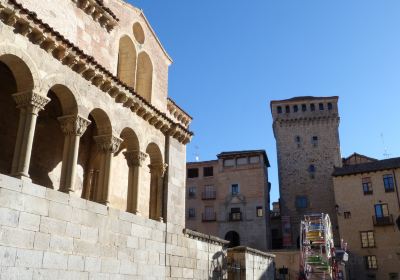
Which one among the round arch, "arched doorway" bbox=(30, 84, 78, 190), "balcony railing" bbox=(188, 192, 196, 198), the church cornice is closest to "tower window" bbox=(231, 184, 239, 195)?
"balcony railing" bbox=(188, 192, 196, 198)

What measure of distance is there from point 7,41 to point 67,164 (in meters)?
2.96

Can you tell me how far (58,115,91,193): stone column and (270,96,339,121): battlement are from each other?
1775 inches

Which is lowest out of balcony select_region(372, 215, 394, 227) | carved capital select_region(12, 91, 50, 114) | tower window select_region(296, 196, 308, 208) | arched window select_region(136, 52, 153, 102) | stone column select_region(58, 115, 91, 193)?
stone column select_region(58, 115, 91, 193)

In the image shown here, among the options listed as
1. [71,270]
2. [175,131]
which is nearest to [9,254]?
[71,270]

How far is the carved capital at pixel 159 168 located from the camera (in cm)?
1327

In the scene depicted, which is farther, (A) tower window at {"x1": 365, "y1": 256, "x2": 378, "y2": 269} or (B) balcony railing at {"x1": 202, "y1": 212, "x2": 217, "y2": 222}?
(B) balcony railing at {"x1": 202, "y1": 212, "x2": 217, "y2": 222}

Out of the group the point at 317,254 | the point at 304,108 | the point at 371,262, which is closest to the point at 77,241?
the point at 317,254

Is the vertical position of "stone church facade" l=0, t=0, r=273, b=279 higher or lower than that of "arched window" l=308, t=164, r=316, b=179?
lower

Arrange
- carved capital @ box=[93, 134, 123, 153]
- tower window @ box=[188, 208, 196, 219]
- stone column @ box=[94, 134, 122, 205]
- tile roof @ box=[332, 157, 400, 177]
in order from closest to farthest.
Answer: stone column @ box=[94, 134, 122, 205], carved capital @ box=[93, 134, 123, 153], tile roof @ box=[332, 157, 400, 177], tower window @ box=[188, 208, 196, 219]

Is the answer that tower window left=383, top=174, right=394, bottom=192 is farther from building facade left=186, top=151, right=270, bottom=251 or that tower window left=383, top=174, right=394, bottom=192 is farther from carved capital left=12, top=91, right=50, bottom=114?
carved capital left=12, top=91, right=50, bottom=114

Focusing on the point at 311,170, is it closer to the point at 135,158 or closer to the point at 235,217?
the point at 235,217

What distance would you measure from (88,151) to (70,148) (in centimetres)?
368

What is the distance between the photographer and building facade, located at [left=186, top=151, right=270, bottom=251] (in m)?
44.5

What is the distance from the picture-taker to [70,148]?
984 centimetres
